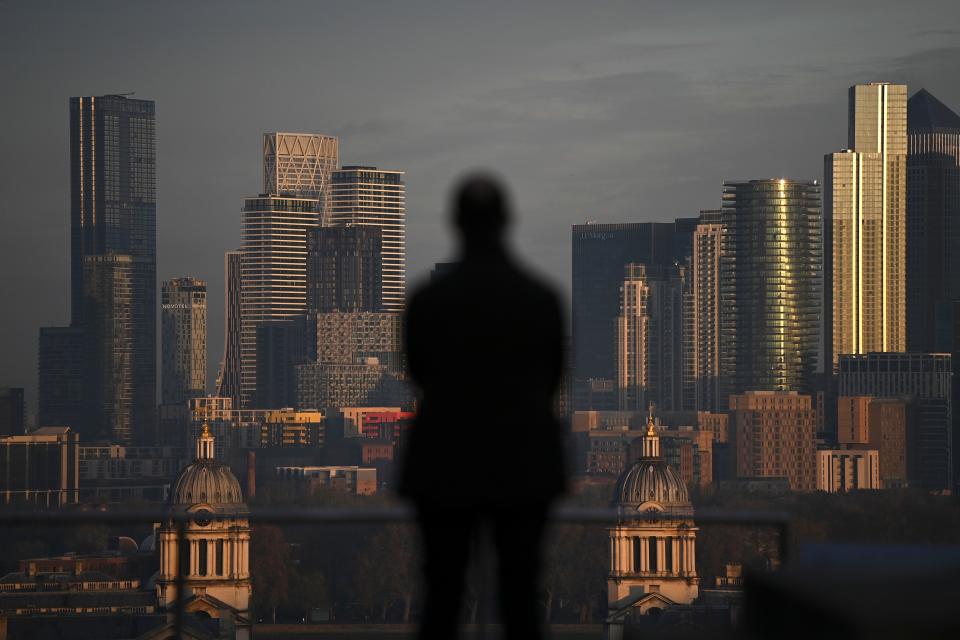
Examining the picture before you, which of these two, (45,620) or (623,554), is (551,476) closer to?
(45,620)

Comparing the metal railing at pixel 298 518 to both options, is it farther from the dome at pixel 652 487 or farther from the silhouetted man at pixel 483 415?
the dome at pixel 652 487

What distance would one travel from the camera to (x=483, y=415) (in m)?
9.35

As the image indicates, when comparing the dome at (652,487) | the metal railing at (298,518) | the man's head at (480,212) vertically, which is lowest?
the dome at (652,487)

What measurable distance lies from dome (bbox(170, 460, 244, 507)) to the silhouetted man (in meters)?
87.9

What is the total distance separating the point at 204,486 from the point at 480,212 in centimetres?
9078

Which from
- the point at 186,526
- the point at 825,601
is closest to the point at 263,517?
the point at 186,526

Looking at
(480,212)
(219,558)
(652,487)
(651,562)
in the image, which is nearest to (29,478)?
(652,487)

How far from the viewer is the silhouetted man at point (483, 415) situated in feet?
30.7

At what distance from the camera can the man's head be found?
9.42 m

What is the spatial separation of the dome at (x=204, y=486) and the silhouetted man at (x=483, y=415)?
87.9 meters

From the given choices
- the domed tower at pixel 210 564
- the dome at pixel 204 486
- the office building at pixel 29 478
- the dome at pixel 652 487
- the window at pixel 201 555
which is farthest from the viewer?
the office building at pixel 29 478

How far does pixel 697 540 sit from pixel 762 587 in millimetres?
8935

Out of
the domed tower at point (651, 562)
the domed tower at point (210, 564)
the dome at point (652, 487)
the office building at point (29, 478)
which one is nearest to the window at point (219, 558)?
the domed tower at point (210, 564)

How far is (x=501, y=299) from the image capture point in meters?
9.43
